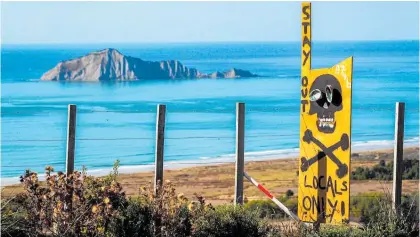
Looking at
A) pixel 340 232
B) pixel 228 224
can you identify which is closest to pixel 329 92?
pixel 340 232

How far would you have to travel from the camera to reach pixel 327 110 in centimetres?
902

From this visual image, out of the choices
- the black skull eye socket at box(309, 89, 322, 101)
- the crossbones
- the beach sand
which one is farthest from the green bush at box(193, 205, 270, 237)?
the beach sand

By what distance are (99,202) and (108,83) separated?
58.8 meters

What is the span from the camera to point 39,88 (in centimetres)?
6306

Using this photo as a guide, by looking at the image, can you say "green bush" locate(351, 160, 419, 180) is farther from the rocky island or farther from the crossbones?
the rocky island

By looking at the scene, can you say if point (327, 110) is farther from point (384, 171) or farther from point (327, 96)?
point (384, 171)

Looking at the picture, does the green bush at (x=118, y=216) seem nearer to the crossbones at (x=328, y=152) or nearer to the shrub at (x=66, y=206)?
the shrub at (x=66, y=206)

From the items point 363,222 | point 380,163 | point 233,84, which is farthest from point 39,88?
point 363,222

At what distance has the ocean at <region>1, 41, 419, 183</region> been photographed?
18.2 metres

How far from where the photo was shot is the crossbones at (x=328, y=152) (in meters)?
8.88

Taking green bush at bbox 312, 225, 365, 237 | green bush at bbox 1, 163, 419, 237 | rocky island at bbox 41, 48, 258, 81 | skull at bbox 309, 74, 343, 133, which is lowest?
green bush at bbox 312, 225, 365, 237

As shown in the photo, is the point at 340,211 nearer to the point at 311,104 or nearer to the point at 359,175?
the point at 311,104

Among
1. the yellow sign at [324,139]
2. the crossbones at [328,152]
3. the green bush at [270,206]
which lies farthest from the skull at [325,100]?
the green bush at [270,206]

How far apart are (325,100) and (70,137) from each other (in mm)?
2802
